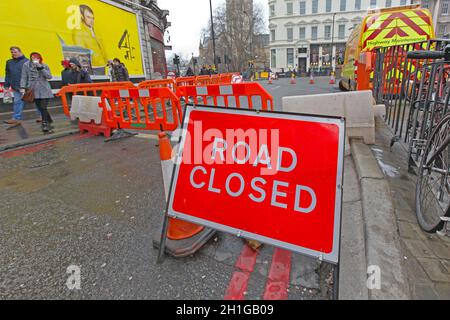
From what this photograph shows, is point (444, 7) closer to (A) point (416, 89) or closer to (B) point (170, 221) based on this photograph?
(A) point (416, 89)

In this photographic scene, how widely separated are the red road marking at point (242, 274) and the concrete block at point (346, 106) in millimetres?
2498

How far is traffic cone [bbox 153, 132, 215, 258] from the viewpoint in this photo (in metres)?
2.13

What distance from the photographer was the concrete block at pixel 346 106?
151 inches

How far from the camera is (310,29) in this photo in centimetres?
5906

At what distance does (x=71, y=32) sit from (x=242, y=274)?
13.0 meters

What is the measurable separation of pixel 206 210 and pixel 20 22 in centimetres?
1123

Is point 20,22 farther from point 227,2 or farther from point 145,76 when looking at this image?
point 227,2

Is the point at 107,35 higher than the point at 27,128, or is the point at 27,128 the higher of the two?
the point at 107,35

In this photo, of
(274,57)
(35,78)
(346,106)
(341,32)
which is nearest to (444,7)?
(341,32)

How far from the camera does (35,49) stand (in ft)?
31.2

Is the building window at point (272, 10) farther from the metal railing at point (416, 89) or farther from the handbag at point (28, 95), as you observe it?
the handbag at point (28, 95)

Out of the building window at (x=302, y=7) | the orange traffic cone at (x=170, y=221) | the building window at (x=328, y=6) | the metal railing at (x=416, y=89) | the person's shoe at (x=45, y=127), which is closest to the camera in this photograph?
the orange traffic cone at (x=170, y=221)

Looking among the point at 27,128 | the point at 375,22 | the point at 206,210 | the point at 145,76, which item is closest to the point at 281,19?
the point at 145,76

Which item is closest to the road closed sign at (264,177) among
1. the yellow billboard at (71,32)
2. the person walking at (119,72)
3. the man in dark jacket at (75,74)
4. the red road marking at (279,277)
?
the red road marking at (279,277)
